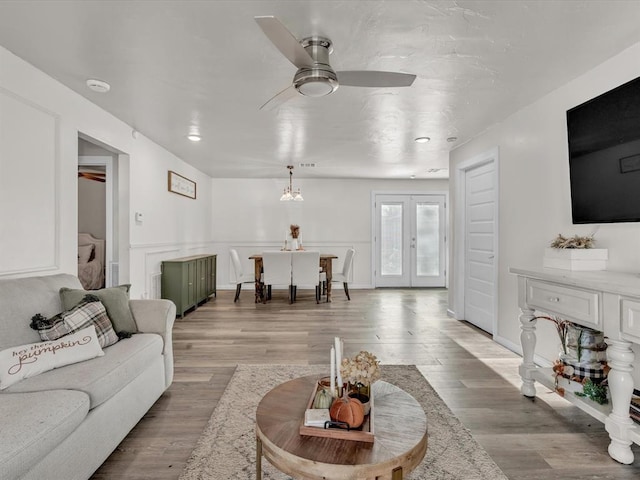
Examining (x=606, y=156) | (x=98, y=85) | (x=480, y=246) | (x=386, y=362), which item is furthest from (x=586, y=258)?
(x=98, y=85)

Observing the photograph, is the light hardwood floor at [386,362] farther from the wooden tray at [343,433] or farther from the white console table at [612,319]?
the wooden tray at [343,433]

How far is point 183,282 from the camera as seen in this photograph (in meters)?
4.69

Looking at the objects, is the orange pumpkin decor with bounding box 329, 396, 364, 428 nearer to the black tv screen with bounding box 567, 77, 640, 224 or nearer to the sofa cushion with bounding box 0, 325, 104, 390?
the sofa cushion with bounding box 0, 325, 104, 390

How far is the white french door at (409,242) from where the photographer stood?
7430mm

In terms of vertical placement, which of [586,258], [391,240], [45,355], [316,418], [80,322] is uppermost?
[391,240]

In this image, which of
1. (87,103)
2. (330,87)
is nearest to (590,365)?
(330,87)

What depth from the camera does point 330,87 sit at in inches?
81.2

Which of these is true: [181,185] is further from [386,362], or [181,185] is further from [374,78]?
[374,78]

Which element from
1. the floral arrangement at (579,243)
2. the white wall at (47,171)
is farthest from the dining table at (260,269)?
the floral arrangement at (579,243)

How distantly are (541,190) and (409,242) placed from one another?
14.7 ft

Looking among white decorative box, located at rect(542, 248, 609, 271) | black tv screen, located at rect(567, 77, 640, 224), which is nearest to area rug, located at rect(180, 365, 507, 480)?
white decorative box, located at rect(542, 248, 609, 271)

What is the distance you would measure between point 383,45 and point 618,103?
146 cm

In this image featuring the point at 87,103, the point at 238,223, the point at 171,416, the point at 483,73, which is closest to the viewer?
the point at 171,416

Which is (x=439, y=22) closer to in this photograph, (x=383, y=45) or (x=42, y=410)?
(x=383, y=45)
